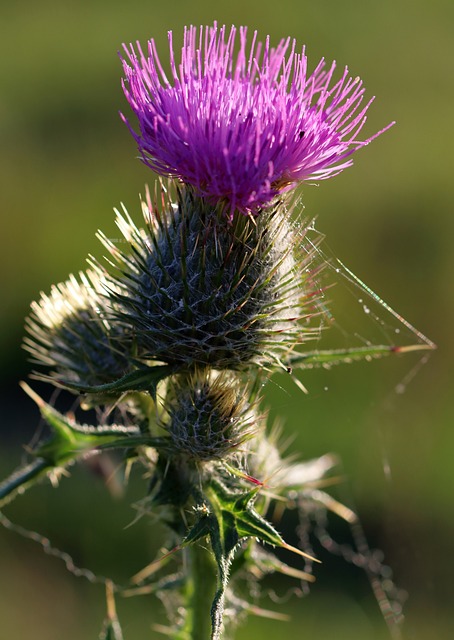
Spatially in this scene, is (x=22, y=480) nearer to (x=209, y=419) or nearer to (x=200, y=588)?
(x=209, y=419)

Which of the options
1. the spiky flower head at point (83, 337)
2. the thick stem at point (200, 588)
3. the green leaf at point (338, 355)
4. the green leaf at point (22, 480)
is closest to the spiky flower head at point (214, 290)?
the green leaf at point (338, 355)

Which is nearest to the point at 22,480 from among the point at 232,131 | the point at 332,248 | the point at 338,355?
the point at 338,355

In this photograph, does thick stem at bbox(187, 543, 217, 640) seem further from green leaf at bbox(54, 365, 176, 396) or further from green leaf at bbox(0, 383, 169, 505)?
green leaf at bbox(54, 365, 176, 396)

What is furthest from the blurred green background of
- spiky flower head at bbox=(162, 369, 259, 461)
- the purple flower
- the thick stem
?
the thick stem

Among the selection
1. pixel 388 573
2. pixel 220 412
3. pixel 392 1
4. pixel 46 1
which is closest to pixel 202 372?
pixel 220 412

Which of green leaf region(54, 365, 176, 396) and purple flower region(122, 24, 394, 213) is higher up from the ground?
purple flower region(122, 24, 394, 213)

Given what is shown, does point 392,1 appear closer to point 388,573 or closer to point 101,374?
point 388,573

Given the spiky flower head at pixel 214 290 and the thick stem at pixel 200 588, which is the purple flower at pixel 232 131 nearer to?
the spiky flower head at pixel 214 290
